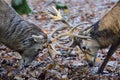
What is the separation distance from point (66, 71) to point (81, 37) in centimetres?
82

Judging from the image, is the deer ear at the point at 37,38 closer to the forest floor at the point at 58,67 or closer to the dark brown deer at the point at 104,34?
the forest floor at the point at 58,67

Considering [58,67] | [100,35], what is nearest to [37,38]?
[58,67]

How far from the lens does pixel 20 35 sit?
668 cm

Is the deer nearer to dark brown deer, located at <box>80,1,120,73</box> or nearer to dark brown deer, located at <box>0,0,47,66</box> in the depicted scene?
dark brown deer, located at <box>80,1,120,73</box>

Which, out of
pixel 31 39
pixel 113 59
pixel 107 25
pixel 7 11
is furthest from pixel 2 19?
pixel 113 59

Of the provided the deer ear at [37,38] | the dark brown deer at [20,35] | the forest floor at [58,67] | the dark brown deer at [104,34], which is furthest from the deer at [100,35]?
the deer ear at [37,38]

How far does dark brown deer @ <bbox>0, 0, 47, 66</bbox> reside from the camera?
21.3ft

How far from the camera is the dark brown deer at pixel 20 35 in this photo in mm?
6484

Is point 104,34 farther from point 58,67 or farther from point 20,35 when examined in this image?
point 20,35

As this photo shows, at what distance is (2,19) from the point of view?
22.5 ft

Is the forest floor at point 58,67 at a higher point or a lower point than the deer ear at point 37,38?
lower

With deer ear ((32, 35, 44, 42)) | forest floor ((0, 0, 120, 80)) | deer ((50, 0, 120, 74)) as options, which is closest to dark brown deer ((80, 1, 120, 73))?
deer ((50, 0, 120, 74))

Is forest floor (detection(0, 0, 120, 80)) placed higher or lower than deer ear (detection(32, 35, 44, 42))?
lower

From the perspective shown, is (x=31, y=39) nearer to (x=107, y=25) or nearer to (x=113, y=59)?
(x=107, y=25)
